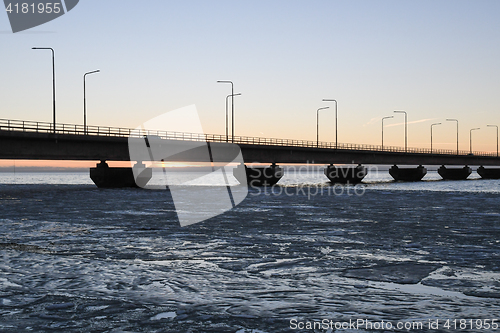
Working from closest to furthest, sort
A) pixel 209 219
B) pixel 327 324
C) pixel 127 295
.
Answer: pixel 327 324, pixel 127 295, pixel 209 219

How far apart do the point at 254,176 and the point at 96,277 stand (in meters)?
74.2

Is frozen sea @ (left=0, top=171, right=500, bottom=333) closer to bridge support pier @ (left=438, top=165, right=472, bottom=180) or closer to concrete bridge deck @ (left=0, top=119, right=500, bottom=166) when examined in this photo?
concrete bridge deck @ (left=0, top=119, right=500, bottom=166)

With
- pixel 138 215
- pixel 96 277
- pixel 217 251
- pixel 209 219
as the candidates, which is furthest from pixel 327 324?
pixel 138 215

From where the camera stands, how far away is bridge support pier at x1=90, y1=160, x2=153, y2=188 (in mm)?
66125

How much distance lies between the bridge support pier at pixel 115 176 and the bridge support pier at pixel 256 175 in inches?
738

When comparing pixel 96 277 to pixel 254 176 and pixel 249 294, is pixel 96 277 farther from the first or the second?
pixel 254 176

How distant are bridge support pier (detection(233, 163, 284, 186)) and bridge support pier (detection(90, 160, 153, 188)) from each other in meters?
18.8

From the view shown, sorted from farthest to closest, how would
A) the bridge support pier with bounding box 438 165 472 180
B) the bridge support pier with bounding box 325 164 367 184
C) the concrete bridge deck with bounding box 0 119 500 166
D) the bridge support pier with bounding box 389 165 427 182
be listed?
the bridge support pier with bounding box 438 165 472 180, the bridge support pier with bounding box 389 165 427 182, the bridge support pier with bounding box 325 164 367 184, the concrete bridge deck with bounding box 0 119 500 166

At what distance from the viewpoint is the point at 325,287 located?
8.98 metres

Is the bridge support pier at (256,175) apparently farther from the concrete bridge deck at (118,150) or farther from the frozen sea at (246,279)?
the frozen sea at (246,279)

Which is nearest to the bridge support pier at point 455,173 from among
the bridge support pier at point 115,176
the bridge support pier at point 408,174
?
the bridge support pier at point 408,174

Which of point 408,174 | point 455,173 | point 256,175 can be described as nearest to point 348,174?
point 408,174

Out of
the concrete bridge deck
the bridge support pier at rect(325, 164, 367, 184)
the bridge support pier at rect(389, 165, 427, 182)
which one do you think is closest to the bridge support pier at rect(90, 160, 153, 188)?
the concrete bridge deck

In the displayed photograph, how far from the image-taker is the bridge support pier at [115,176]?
66125mm
